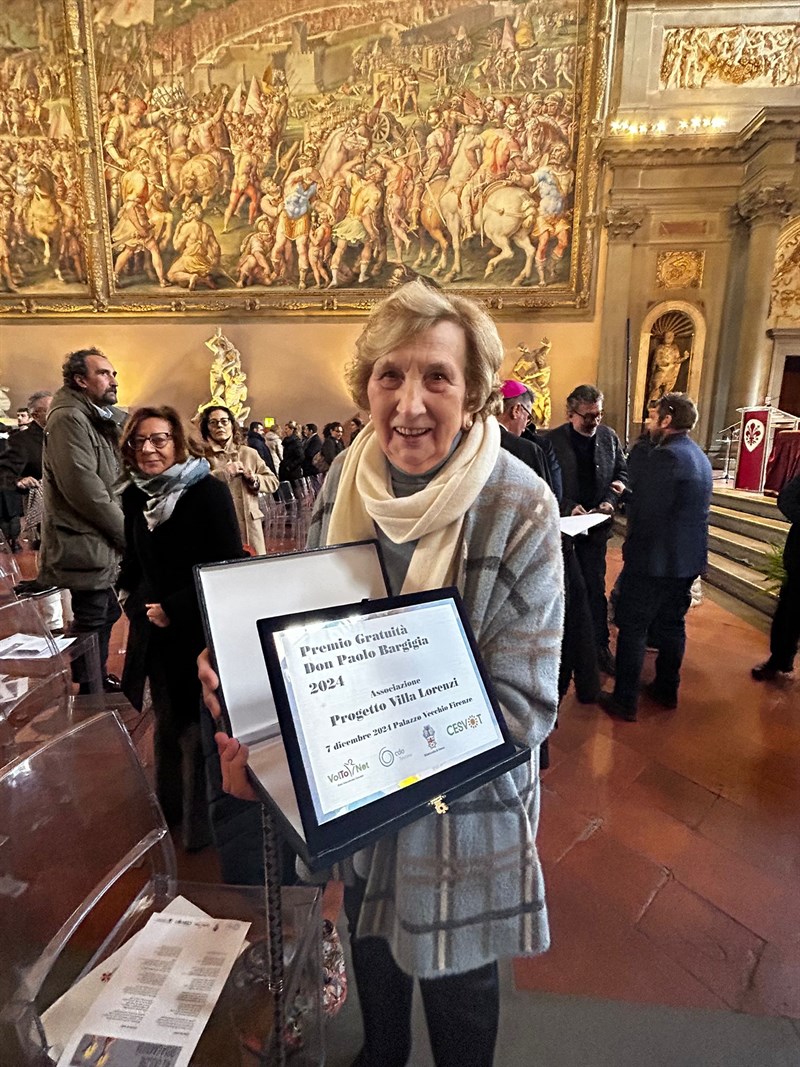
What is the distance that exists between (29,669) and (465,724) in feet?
7.14

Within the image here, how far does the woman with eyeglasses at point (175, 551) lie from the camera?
1787 mm

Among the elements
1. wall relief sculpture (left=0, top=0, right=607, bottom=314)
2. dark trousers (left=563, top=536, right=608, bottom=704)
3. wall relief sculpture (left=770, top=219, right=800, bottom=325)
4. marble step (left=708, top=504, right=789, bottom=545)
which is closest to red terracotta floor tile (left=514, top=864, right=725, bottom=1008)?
dark trousers (left=563, top=536, right=608, bottom=704)

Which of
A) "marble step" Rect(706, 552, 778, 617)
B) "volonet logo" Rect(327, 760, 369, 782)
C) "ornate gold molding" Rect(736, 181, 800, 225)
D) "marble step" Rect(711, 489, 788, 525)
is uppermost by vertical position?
"ornate gold molding" Rect(736, 181, 800, 225)

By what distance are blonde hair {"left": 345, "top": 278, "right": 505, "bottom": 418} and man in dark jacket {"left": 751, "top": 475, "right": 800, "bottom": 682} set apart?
2759 millimetres

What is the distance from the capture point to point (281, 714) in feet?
2.04

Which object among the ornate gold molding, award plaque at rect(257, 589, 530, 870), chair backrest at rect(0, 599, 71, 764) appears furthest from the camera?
the ornate gold molding

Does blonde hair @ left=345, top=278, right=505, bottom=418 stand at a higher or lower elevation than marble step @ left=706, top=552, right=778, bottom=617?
higher

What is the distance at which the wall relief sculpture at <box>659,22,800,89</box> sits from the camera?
1012 centimetres

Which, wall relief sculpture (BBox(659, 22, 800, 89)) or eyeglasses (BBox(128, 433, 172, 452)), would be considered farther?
wall relief sculpture (BBox(659, 22, 800, 89))

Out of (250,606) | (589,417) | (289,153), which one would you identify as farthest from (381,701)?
(289,153)

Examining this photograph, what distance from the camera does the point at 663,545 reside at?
275cm

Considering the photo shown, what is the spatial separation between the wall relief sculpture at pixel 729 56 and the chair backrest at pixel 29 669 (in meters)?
13.9

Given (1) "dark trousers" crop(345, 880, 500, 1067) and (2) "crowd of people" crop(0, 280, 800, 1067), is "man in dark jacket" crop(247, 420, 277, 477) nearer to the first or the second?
(2) "crowd of people" crop(0, 280, 800, 1067)

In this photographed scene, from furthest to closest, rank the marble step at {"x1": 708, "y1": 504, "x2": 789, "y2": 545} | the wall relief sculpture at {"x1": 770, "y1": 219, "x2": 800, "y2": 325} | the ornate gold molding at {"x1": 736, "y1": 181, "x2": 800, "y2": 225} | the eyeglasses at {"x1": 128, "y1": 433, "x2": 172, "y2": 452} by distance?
the wall relief sculpture at {"x1": 770, "y1": 219, "x2": 800, "y2": 325}, the ornate gold molding at {"x1": 736, "y1": 181, "x2": 800, "y2": 225}, the marble step at {"x1": 708, "y1": 504, "x2": 789, "y2": 545}, the eyeglasses at {"x1": 128, "y1": 433, "x2": 172, "y2": 452}
